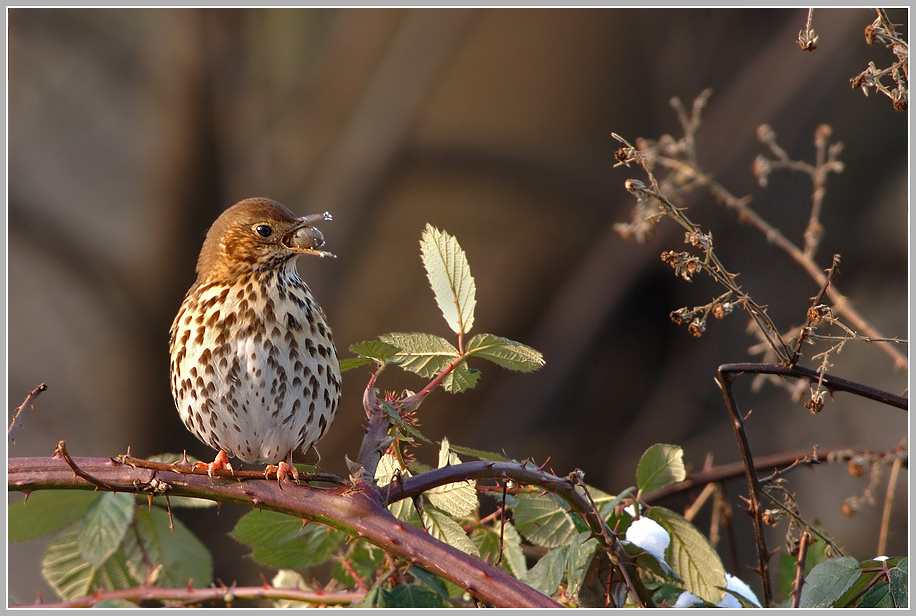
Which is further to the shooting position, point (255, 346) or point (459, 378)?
point (255, 346)

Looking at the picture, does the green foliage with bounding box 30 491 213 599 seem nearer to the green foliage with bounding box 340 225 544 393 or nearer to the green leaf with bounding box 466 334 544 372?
the green foliage with bounding box 340 225 544 393

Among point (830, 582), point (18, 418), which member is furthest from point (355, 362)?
point (830, 582)

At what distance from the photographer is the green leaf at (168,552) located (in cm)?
266

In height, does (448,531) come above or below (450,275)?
below

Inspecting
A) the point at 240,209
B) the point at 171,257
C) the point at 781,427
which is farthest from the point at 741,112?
the point at 240,209

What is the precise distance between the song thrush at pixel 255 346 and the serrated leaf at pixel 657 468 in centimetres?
99

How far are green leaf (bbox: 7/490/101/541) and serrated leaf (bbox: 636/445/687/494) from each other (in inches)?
53.2

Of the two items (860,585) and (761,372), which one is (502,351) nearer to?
(761,372)

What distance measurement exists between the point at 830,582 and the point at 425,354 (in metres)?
0.88

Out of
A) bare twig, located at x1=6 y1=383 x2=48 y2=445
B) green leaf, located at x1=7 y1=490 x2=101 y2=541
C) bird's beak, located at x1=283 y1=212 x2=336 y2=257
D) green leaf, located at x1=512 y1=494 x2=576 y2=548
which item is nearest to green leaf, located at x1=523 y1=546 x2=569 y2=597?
green leaf, located at x1=512 y1=494 x2=576 y2=548

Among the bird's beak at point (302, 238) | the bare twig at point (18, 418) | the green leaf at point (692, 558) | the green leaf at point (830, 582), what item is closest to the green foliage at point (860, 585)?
the green leaf at point (830, 582)

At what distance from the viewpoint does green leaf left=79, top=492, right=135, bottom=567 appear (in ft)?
7.95

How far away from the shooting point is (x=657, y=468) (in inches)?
85.2

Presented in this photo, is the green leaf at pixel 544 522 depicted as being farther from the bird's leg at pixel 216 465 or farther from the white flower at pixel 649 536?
the bird's leg at pixel 216 465
